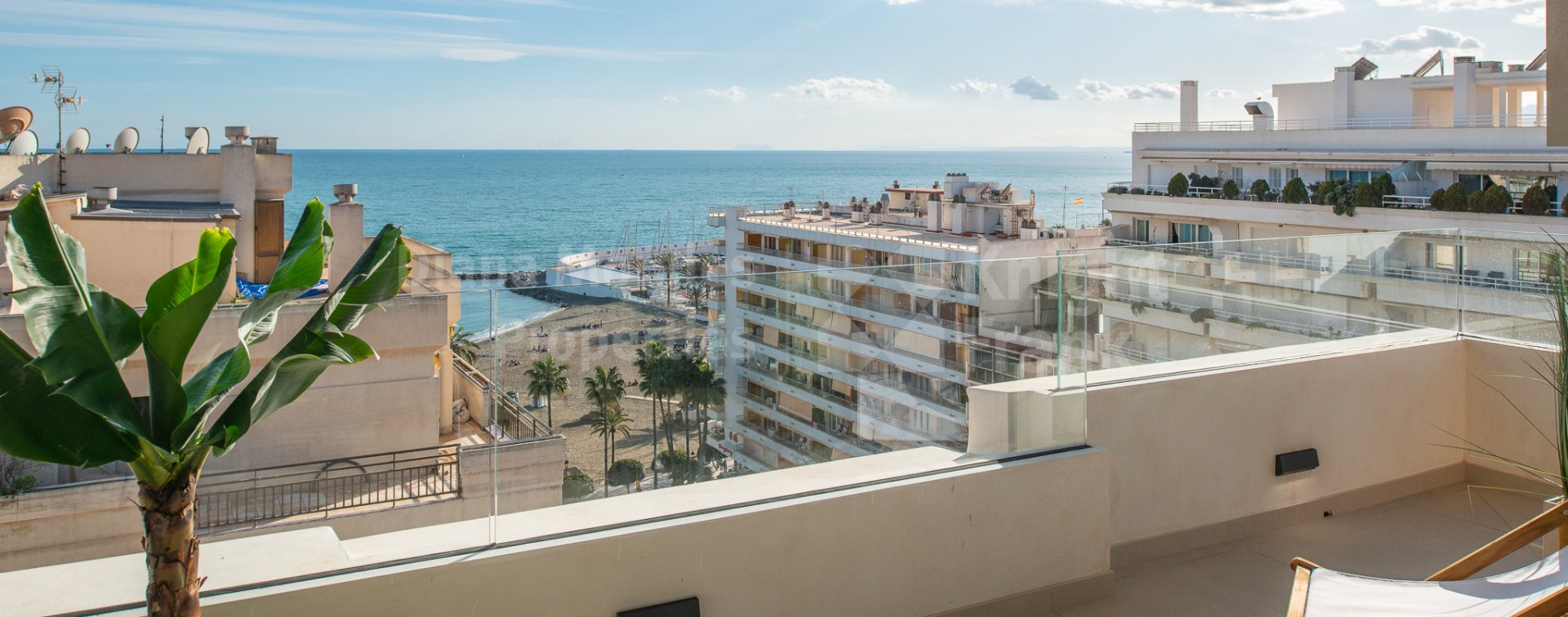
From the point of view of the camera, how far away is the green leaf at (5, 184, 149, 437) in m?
1.85

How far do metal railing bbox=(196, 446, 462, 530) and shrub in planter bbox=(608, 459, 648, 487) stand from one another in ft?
2.44

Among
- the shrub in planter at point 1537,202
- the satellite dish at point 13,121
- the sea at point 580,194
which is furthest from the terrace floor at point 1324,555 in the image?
the sea at point 580,194

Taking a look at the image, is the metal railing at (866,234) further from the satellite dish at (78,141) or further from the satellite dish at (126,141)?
the satellite dish at (78,141)

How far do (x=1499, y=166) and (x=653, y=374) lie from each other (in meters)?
30.4

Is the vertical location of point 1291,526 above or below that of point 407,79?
below

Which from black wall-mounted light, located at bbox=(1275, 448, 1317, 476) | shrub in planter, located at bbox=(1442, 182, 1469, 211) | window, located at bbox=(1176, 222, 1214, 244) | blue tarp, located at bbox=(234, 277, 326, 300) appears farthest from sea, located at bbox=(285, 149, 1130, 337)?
black wall-mounted light, located at bbox=(1275, 448, 1317, 476)

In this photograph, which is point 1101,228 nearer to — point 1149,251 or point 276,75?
point 1149,251

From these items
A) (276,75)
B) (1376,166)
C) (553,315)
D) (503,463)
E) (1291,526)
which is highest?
(276,75)

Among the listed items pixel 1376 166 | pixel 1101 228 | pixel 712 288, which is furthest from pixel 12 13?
pixel 712 288

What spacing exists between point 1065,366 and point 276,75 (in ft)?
366

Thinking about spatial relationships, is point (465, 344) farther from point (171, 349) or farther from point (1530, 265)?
point (1530, 265)

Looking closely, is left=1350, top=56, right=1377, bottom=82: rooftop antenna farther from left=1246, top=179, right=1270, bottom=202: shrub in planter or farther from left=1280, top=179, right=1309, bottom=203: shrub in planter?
left=1280, top=179, right=1309, bottom=203: shrub in planter

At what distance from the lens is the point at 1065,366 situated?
3.54 metres

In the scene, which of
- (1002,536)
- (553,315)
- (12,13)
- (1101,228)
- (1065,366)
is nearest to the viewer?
(553,315)
